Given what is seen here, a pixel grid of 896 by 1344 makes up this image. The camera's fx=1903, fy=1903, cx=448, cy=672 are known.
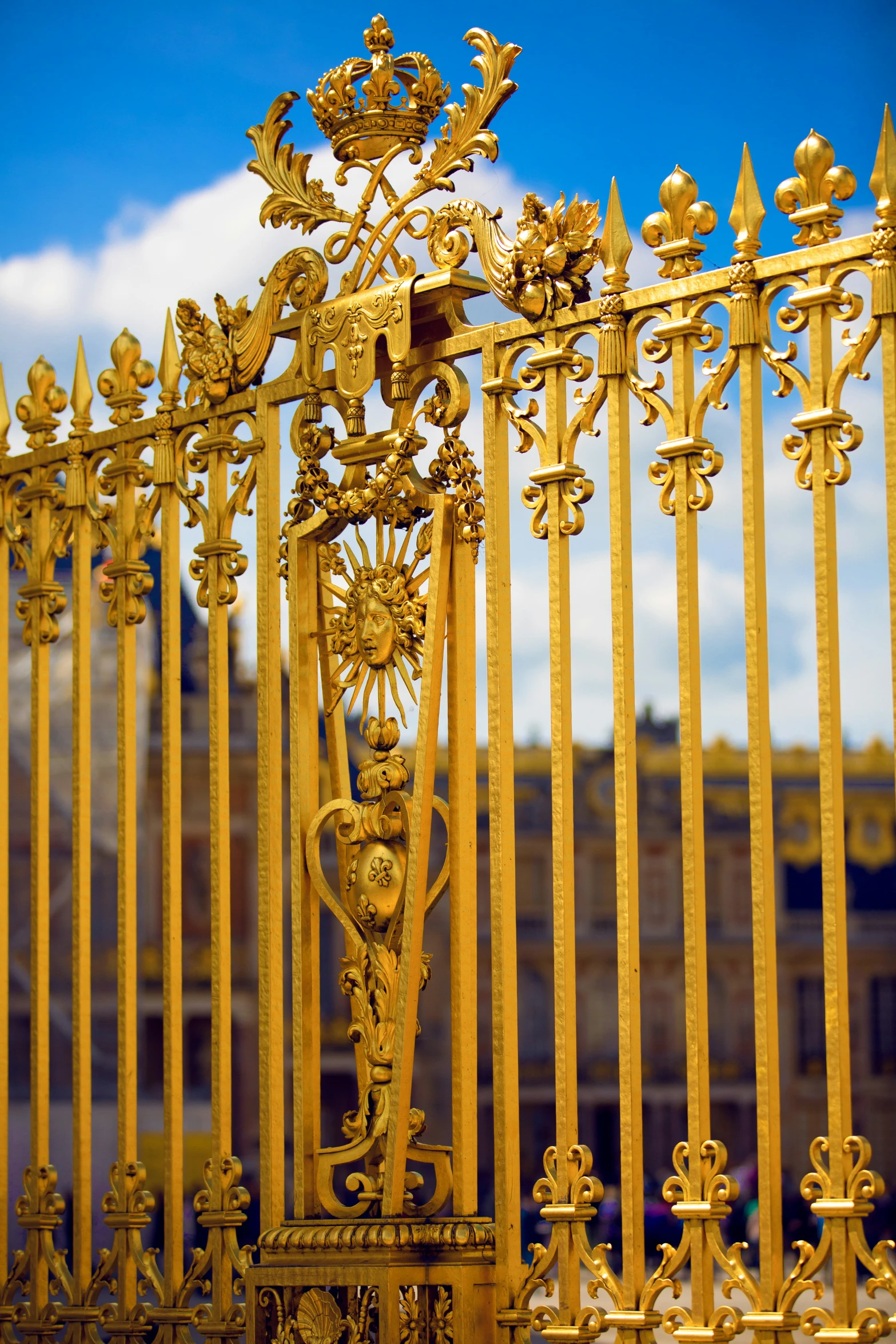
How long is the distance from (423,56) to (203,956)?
888 inches

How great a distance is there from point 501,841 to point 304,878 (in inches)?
22.3

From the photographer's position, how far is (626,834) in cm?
373

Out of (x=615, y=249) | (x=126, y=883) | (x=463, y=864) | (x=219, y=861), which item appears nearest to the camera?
→ (x=615, y=249)

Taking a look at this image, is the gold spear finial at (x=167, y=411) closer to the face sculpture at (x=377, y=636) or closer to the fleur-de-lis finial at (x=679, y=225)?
the face sculpture at (x=377, y=636)

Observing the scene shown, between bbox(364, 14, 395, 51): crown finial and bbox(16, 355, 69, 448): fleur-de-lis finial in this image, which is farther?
bbox(16, 355, 69, 448): fleur-de-lis finial

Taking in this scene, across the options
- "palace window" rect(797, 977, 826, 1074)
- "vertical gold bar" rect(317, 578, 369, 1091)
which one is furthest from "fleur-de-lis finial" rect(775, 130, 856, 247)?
"palace window" rect(797, 977, 826, 1074)

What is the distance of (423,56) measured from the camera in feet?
14.1

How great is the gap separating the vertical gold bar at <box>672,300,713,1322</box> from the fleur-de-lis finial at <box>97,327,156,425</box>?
5.64 ft

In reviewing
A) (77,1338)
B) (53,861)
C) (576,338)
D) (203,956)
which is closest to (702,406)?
(576,338)

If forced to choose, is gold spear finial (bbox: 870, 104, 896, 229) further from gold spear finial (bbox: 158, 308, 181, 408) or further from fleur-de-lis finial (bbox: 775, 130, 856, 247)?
gold spear finial (bbox: 158, 308, 181, 408)

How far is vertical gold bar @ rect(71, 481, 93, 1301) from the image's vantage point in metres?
4.71

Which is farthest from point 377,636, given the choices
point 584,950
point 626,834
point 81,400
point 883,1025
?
point 883,1025

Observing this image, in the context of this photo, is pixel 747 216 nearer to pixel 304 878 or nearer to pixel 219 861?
pixel 304 878

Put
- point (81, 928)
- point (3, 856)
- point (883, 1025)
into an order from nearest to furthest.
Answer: point (81, 928), point (3, 856), point (883, 1025)
